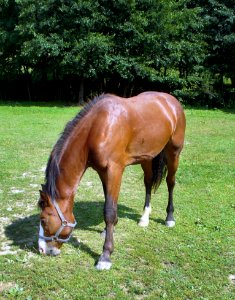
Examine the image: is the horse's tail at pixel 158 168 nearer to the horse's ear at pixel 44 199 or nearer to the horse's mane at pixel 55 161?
the horse's mane at pixel 55 161

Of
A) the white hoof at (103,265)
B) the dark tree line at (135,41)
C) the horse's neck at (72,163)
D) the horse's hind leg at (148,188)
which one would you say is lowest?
the white hoof at (103,265)

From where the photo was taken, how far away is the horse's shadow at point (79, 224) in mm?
4129

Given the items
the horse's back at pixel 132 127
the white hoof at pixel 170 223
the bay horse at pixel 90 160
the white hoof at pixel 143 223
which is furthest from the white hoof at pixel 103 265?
the white hoof at pixel 170 223

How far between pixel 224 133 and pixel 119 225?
24.8 feet

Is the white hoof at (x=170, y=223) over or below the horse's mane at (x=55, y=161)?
below

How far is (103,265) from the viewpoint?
3607 mm

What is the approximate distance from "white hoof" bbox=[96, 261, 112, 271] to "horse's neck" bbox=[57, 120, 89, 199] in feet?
2.39

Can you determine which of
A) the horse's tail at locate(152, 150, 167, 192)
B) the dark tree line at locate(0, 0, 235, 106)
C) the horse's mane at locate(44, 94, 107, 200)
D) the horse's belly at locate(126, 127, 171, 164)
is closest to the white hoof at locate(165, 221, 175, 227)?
the horse's tail at locate(152, 150, 167, 192)

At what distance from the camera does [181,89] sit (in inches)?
719

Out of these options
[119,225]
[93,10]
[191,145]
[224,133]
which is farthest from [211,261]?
[93,10]

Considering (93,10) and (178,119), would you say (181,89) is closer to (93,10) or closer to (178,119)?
(93,10)

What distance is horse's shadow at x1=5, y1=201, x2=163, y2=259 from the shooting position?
4.13 metres

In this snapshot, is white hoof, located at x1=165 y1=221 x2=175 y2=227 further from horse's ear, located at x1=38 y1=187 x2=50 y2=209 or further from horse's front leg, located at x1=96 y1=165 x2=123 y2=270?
horse's ear, located at x1=38 y1=187 x2=50 y2=209

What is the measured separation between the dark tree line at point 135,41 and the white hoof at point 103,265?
1314 centimetres
